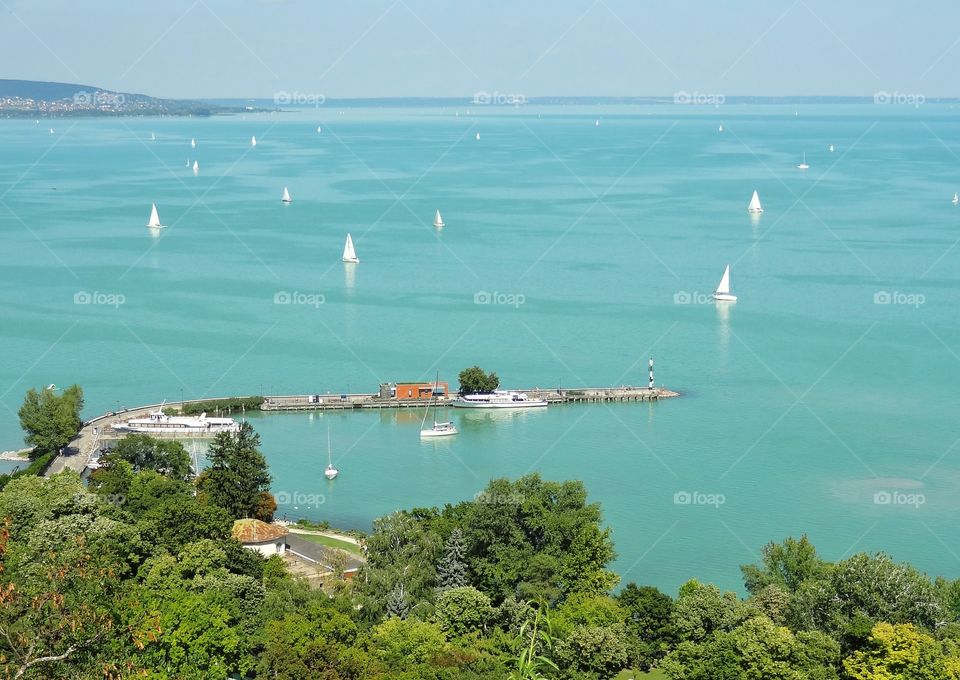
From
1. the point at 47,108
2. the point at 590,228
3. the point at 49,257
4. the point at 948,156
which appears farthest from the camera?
the point at 47,108

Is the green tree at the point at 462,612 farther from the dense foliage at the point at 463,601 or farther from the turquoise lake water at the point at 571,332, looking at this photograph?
the turquoise lake water at the point at 571,332

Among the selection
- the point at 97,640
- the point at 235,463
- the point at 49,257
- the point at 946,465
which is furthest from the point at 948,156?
the point at 97,640

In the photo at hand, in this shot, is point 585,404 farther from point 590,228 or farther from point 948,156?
point 948,156

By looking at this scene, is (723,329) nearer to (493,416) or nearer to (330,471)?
(493,416)

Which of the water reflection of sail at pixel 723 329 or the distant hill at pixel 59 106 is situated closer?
the water reflection of sail at pixel 723 329

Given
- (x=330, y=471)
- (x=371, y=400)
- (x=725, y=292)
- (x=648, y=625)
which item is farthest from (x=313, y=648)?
(x=725, y=292)

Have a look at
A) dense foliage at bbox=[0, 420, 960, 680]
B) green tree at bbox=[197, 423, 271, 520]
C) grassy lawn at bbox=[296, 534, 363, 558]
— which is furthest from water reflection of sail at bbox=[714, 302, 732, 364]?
dense foliage at bbox=[0, 420, 960, 680]

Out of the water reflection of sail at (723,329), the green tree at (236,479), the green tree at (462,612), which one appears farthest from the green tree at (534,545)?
the water reflection of sail at (723,329)
